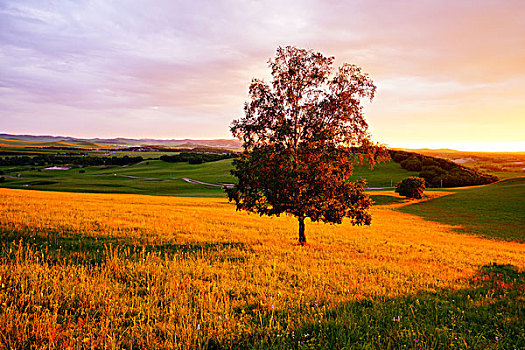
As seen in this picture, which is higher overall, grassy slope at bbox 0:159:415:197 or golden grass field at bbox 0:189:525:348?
golden grass field at bbox 0:189:525:348

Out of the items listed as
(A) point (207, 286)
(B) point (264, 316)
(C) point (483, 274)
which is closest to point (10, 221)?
(A) point (207, 286)

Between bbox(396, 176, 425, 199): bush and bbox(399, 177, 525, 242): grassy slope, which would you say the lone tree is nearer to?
bbox(399, 177, 525, 242): grassy slope

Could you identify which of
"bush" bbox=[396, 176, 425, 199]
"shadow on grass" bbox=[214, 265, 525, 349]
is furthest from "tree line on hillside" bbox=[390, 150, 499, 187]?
"shadow on grass" bbox=[214, 265, 525, 349]

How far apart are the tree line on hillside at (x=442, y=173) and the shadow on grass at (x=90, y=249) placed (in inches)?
3963

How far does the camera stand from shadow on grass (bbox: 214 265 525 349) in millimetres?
4336

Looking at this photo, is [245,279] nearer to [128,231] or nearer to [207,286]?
[207,286]

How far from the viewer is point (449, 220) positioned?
37.7 m

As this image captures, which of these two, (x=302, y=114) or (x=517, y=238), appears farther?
(x=517, y=238)

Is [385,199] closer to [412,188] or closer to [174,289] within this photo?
[412,188]

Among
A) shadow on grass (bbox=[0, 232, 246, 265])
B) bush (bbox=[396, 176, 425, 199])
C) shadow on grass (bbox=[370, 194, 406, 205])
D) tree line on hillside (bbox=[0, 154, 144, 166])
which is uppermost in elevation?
tree line on hillside (bbox=[0, 154, 144, 166])

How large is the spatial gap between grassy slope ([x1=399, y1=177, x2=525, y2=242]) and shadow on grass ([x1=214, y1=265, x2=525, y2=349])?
28175mm

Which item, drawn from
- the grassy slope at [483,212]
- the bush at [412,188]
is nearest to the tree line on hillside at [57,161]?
the bush at [412,188]

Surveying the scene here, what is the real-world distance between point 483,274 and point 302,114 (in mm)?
10084

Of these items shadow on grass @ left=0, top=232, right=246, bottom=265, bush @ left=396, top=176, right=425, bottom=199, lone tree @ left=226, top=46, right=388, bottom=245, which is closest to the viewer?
shadow on grass @ left=0, top=232, right=246, bottom=265
